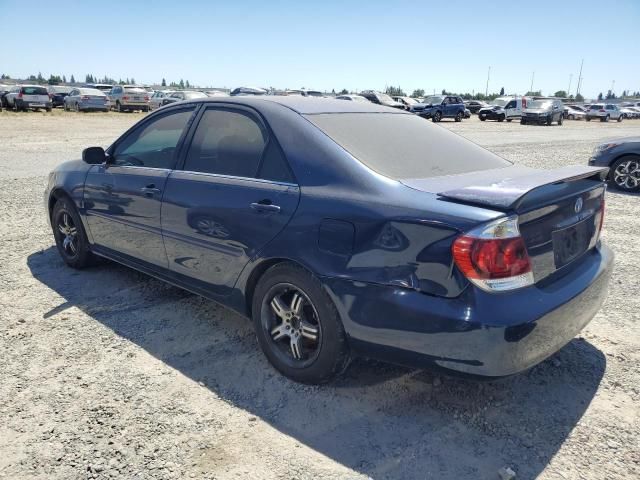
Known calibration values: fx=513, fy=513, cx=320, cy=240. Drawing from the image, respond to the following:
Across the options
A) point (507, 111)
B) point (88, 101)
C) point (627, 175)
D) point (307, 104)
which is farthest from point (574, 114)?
point (307, 104)

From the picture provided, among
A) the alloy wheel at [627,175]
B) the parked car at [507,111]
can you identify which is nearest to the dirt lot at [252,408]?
the alloy wheel at [627,175]

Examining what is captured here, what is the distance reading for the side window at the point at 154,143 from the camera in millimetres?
3855

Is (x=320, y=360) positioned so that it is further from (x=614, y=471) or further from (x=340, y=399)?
(x=614, y=471)

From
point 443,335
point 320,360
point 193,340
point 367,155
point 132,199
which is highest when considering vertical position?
A: point 367,155

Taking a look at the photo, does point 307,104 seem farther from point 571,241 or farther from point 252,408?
point 252,408

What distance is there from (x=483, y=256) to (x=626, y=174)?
344 inches

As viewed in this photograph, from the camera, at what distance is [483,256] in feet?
7.61

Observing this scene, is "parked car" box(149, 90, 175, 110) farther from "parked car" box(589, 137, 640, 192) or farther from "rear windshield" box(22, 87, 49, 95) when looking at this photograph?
"parked car" box(589, 137, 640, 192)

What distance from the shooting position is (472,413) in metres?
2.79

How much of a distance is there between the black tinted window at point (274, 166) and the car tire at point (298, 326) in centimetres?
53

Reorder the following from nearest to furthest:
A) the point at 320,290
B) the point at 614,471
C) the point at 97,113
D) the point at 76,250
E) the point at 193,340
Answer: the point at 614,471, the point at 320,290, the point at 193,340, the point at 76,250, the point at 97,113

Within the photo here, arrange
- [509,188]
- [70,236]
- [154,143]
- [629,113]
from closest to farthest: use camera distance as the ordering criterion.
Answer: [509,188] < [154,143] < [70,236] < [629,113]

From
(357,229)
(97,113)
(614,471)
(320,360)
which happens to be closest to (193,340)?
(320,360)

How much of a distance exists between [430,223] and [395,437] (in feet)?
3.60
